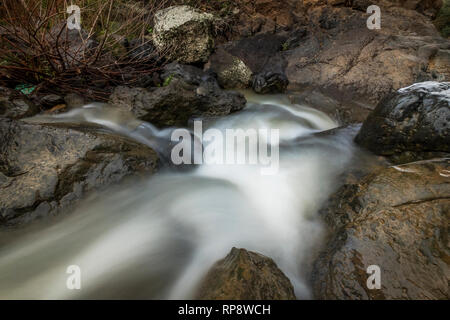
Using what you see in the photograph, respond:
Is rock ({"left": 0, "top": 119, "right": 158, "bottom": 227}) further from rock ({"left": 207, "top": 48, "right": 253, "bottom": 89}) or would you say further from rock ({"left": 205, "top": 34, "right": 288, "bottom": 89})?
rock ({"left": 205, "top": 34, "right": 288, "bottom": 89})

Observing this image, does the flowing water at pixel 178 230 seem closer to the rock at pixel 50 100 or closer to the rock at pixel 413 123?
the rock at pixel 413 123

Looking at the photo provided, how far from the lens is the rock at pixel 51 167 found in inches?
85.8

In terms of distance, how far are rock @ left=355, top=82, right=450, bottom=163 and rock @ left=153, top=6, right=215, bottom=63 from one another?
168 inches

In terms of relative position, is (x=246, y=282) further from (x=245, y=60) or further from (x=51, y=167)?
(x=245, y=60)

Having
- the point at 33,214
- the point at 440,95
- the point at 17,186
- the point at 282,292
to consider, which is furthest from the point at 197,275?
the point at 440,95

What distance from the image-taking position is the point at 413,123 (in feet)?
9.23

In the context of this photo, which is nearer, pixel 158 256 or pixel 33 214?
pixel 158 256

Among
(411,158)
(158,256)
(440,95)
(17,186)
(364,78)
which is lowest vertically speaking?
(158,256)

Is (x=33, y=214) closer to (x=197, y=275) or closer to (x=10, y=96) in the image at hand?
(x=197, y=275)

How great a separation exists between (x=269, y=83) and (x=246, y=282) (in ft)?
15.9

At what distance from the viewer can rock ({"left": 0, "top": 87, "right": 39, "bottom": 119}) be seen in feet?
11.1

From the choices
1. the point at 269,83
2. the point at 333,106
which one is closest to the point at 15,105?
the point at 269,83

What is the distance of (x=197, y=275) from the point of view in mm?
1861

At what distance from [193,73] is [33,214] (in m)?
3.65
